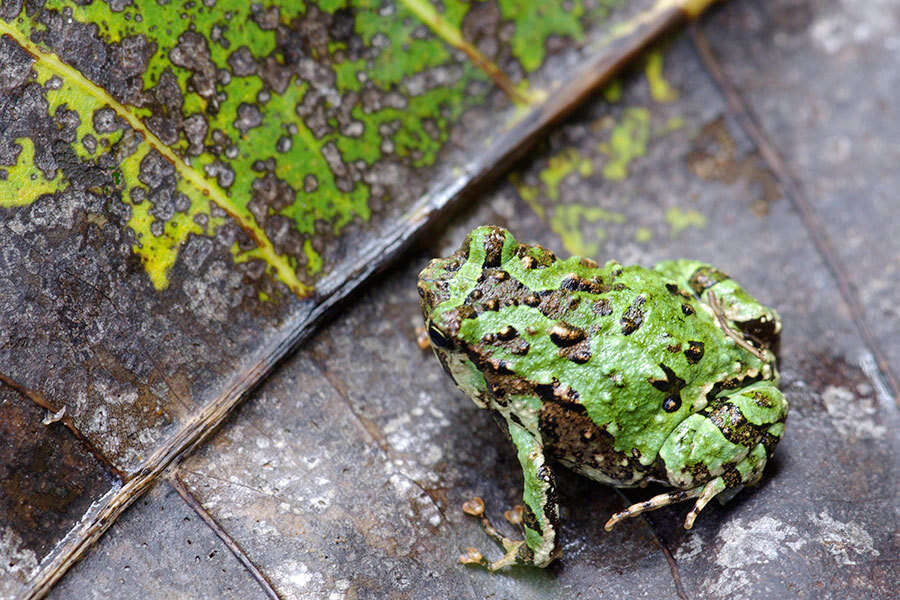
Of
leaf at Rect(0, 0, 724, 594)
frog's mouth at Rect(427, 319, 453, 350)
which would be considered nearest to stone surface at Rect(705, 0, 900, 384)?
leaf at Rect(0, 0, 724, 594)

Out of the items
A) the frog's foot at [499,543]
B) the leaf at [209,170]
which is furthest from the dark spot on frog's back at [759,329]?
the frog's foot at [499,543]

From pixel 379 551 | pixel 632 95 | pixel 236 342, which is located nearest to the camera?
pixel 379 551

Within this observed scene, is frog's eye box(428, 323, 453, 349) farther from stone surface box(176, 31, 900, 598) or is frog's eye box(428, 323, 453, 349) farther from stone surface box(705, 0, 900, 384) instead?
stone surface box(705, 0, 900, 384)

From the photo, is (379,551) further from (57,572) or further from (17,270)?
(17,270)

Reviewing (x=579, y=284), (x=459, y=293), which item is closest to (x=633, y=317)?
(x=579, y=284)

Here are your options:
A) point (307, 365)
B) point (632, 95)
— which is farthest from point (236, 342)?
point (632, 95)

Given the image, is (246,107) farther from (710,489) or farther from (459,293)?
(710,489)

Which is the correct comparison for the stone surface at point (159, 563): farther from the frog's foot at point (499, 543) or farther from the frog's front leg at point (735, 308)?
the frog's front leg at point (735, 308)

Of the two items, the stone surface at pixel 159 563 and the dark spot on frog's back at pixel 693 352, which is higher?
the stone surface at pixel 159 563
